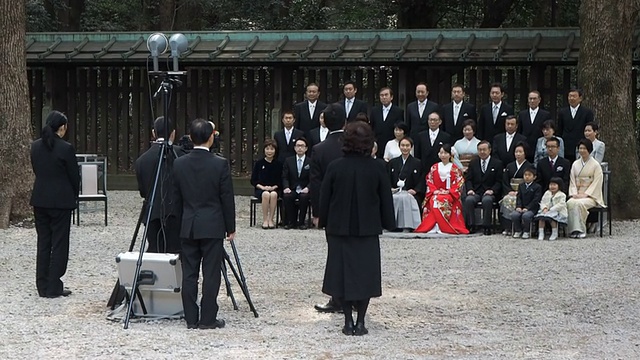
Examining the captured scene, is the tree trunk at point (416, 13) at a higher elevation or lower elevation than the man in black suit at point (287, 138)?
higher

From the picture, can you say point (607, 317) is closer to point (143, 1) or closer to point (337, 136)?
point (337, 136)

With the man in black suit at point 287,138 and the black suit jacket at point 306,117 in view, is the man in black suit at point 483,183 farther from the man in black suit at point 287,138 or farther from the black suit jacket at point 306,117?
the man in black suit at point 287,138

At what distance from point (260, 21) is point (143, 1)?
448 cm

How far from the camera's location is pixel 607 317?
838cm

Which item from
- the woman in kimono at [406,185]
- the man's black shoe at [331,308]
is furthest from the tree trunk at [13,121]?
the man's black shoe at [331,308]

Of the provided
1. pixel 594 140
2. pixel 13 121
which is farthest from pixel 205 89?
pixel 594 140

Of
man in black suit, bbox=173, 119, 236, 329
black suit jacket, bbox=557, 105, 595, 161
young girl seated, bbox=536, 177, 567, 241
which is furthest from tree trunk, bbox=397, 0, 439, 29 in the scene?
man in black suit, bbox=173, 119, 236, 329

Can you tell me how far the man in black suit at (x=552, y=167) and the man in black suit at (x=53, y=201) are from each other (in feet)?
21.4

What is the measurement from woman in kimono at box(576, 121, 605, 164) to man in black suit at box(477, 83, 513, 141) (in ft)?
4.01

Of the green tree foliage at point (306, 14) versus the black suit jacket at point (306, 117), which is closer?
the black suit jacket at point (306, 117)

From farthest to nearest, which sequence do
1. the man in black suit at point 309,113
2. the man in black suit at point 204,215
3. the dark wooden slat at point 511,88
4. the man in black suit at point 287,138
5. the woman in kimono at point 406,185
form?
the dark wooden slat at point 511,88
the man in black suit at point 309,113
the man in black suit at point 287,138
the woman in kimono at point 406,185
the man in black suit at point 204,215

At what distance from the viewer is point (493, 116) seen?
14.6m

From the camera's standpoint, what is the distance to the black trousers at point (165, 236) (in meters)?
8.43

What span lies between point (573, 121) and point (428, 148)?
6.45 ft
